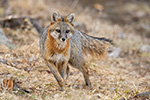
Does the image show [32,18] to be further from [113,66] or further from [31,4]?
[113,66]

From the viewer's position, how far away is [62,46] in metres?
5.30

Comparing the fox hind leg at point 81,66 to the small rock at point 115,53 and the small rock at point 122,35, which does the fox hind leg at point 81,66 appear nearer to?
the small rock at point 115,53

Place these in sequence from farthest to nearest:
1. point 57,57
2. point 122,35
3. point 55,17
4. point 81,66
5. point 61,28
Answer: point 122,35, point 81,66, point 57,57, point 55,17, point 61,28

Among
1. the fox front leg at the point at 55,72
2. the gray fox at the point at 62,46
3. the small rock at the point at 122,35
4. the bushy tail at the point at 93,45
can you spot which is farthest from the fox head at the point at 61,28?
the small rock at the point at 122,35

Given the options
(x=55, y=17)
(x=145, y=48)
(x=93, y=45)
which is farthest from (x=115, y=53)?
(x=55, y=17)

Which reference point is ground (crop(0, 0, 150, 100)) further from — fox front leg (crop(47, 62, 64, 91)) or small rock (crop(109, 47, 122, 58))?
fox front leg (crop(47, 62, 64, 91))

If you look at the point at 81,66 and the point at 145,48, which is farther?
the point at 145,48

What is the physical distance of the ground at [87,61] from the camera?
5.36 metres

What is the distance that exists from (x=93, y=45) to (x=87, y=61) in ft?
4.25

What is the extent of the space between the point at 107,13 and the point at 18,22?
7652 millimetres

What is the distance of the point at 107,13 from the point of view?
15719 millimetres

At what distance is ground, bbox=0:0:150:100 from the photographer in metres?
5.36

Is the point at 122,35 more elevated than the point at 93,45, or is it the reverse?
the point at 93,45

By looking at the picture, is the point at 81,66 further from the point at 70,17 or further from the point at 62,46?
the point at 70,17
